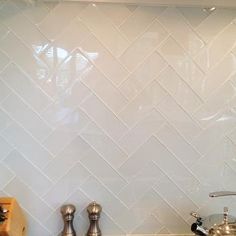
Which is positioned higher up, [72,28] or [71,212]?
[72,28]

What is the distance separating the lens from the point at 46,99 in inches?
44.3

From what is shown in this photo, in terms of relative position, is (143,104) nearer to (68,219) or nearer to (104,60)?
(104,60)

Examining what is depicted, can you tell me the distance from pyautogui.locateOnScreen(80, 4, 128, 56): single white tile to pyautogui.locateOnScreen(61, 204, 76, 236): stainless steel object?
584 millimetres

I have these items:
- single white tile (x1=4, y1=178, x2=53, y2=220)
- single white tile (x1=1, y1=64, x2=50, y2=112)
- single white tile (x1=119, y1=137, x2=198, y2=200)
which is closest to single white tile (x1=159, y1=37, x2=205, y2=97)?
single white tile (x1=119, y1=137, x2=198, y2=200)

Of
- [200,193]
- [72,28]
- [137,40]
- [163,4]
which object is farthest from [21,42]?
[200,193]

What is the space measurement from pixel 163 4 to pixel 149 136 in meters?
0.48

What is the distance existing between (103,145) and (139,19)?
48 centimetres

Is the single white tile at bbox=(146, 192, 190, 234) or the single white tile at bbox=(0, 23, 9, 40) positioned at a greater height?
the single white tile at bbox=(0, 23, 9, 40)

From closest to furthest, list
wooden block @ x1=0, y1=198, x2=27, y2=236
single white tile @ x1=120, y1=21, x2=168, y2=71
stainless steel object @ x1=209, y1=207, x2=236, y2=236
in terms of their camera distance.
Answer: wooden block @ x1=0, y1=198, x2=27, y2=236, stainless steel object @ x1=209, y1=207, x2=236, y2=236, single white tile @ x1=120, y1=21, x2=168, y2=71

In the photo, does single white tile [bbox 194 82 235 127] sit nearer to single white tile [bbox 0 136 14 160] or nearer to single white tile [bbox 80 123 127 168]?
single white tile [bbox 80 123 127 168]

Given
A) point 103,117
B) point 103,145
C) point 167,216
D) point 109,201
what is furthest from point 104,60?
point 167,216

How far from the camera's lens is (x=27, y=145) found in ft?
3.72

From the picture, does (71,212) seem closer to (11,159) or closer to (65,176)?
(65,176)

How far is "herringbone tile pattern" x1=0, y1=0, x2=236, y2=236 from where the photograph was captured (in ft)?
3.63
